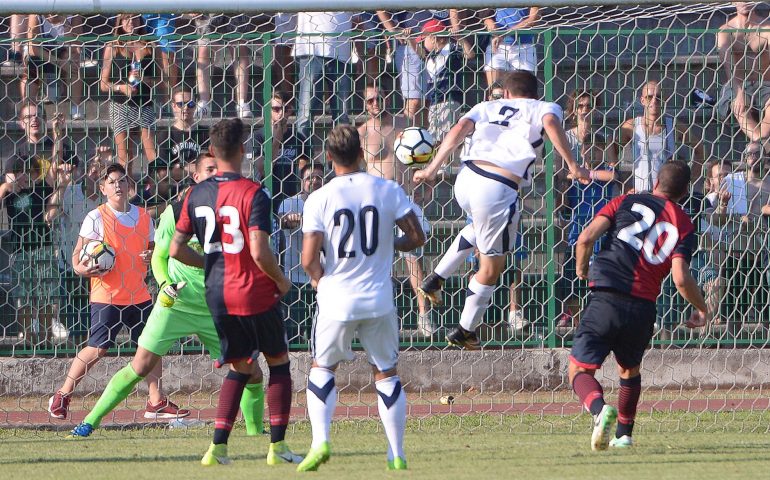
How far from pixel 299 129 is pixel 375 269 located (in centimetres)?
435

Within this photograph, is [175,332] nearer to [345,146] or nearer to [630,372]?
[345,146]

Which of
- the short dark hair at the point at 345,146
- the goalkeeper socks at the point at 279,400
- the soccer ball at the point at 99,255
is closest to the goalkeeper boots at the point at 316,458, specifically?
the goalkeeper socks at the point at 279,400

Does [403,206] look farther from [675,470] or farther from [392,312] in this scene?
[675,470]

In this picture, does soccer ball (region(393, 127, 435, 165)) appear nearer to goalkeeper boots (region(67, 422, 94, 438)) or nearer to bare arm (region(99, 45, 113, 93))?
goalkeeper boots (region(67, 422, 94, 438))

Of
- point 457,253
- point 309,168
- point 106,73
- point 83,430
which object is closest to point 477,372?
point 309,168

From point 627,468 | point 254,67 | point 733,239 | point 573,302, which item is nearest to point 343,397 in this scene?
point 573,302

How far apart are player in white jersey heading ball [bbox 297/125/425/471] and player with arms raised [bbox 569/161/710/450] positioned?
138cm

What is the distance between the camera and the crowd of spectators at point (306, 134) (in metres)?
10.5

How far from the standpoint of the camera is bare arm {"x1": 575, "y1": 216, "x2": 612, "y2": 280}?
7344 mm

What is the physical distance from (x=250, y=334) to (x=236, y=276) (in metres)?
0.34

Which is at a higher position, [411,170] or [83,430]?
[411,170]

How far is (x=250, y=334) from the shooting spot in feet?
22.4

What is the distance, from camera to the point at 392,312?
6.54 m

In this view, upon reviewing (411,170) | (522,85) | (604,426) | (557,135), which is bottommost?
(604,426)
